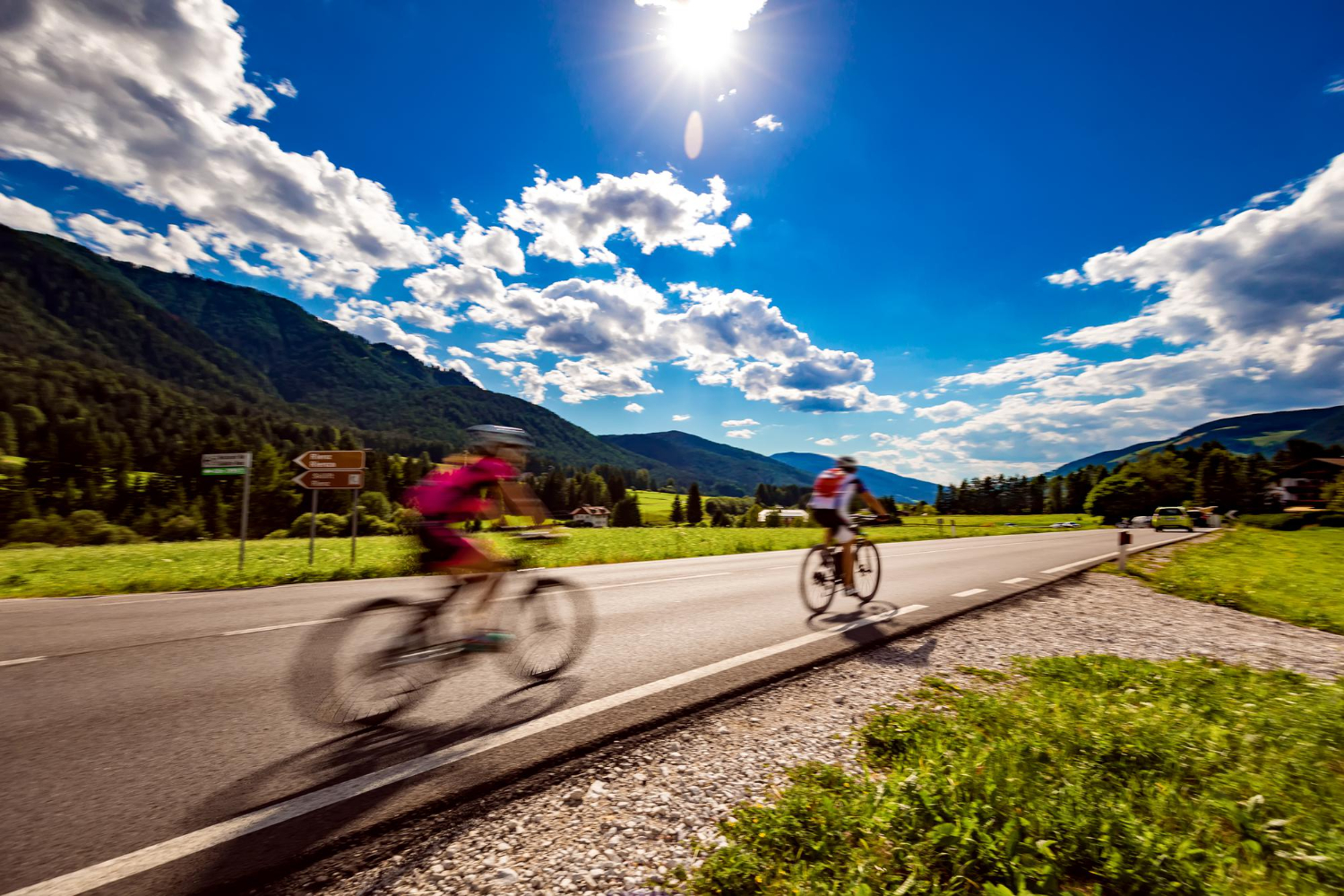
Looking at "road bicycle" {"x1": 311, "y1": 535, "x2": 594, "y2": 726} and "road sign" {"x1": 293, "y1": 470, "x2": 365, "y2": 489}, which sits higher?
"road sign" {"x1": 293, "y1": 470, "x2": 365, "y2": 489}

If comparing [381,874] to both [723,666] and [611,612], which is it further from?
[611,612]

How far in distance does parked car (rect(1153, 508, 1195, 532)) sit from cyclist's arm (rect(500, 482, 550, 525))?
5792 cm

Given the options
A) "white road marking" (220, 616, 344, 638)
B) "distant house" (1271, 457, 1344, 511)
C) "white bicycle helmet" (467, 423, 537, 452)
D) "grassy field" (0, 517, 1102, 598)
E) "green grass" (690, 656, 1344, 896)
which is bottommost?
"grassy field" (0, 517, 1102, 598)

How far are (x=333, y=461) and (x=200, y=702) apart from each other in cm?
1062

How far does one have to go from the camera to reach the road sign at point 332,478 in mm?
13266

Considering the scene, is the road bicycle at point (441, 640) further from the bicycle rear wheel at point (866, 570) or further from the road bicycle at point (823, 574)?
the bicycle rear wheel at point (866, 570)

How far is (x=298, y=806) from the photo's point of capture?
8.95ft

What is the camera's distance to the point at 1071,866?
2.30 metres

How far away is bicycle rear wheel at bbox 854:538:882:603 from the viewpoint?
8.36m

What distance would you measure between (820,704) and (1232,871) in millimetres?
2329

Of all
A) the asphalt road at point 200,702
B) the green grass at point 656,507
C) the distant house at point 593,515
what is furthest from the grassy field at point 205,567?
the green grass at point 656,507

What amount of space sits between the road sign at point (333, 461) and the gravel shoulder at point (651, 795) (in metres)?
12.2

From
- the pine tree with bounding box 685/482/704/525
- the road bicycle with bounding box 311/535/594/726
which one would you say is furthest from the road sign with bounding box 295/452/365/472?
the pine tree with bounding box 685/482/704/525

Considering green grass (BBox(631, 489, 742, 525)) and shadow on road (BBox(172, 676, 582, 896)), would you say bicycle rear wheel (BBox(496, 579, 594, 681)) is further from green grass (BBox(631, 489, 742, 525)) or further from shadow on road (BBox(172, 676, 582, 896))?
green grass (BBox(631, 489, 742, 525))
